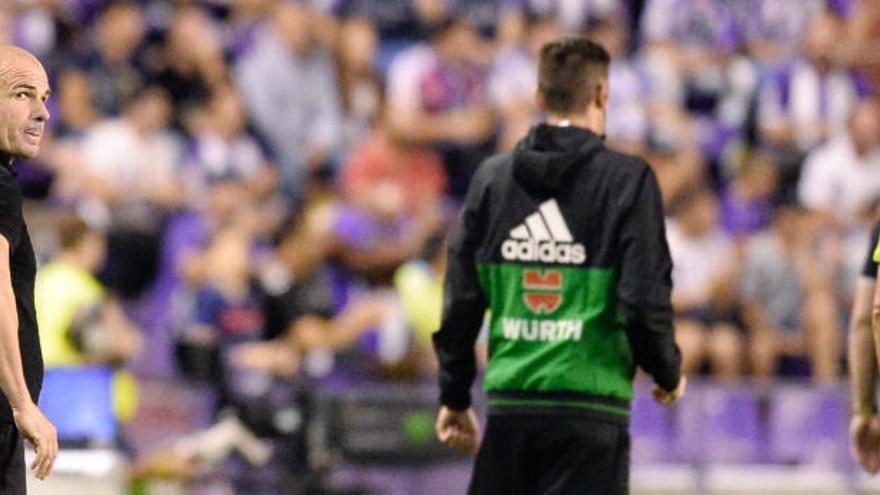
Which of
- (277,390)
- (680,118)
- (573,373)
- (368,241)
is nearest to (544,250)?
(573,373)

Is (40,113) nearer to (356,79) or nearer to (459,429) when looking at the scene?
(459,429)

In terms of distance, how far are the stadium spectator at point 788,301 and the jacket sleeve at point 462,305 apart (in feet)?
21.9

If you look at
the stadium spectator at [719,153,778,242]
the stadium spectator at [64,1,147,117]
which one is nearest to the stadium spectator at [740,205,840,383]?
the stadium spectator at [719,153,778,242]

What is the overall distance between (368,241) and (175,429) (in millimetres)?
2459

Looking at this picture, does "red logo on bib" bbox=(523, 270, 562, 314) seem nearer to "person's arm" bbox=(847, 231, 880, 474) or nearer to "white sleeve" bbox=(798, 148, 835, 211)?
"person's arm" bbox=(847, 231, 880, 474)

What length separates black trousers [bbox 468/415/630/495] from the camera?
5711 mm

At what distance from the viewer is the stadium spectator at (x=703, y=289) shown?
12227 mm

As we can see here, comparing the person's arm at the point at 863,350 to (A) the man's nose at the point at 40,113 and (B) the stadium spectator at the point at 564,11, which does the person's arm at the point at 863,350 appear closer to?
(A) the man's nose at the point at 40,113

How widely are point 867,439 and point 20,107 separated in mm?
3107

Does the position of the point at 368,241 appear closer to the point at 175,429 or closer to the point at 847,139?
the point at 175,429

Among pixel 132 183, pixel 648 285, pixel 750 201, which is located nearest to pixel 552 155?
pixel 648 285

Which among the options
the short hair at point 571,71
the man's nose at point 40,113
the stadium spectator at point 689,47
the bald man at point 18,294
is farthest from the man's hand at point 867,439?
the stadium spectator at point 689,47

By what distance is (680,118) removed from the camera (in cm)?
1477

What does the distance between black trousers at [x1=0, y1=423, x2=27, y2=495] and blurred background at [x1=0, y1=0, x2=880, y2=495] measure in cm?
345
